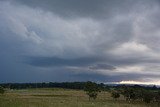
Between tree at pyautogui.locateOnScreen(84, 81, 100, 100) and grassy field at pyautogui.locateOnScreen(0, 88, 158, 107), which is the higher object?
tree at pyautogui.locateOnScreen(84, 81, 100, 100)

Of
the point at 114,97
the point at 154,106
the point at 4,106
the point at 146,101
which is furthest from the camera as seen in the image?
the point at 114,97

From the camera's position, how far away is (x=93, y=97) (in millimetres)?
110812

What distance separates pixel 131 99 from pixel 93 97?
15.8m

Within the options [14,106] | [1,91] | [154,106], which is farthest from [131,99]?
[14,106]

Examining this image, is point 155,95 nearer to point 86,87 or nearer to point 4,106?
point 86,87

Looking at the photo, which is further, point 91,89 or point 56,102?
point 91,89

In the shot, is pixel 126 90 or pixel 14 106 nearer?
pixel 14 106

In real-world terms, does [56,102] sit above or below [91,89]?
below

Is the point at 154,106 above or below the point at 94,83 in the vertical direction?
below

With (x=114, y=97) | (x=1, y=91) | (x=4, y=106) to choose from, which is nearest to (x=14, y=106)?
(x=4, y=106)

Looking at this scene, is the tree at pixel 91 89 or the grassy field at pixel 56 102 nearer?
the grassy field at pixel 56 102

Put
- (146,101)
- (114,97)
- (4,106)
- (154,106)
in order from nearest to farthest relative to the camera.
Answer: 1. (4,106)
2. (154,106)
3. (146,101)
4. (114,97)

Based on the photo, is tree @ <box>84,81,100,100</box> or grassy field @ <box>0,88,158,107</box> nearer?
grassy field @ <box>0,88,158,107</box>

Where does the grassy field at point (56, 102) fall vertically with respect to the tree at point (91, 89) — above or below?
below
